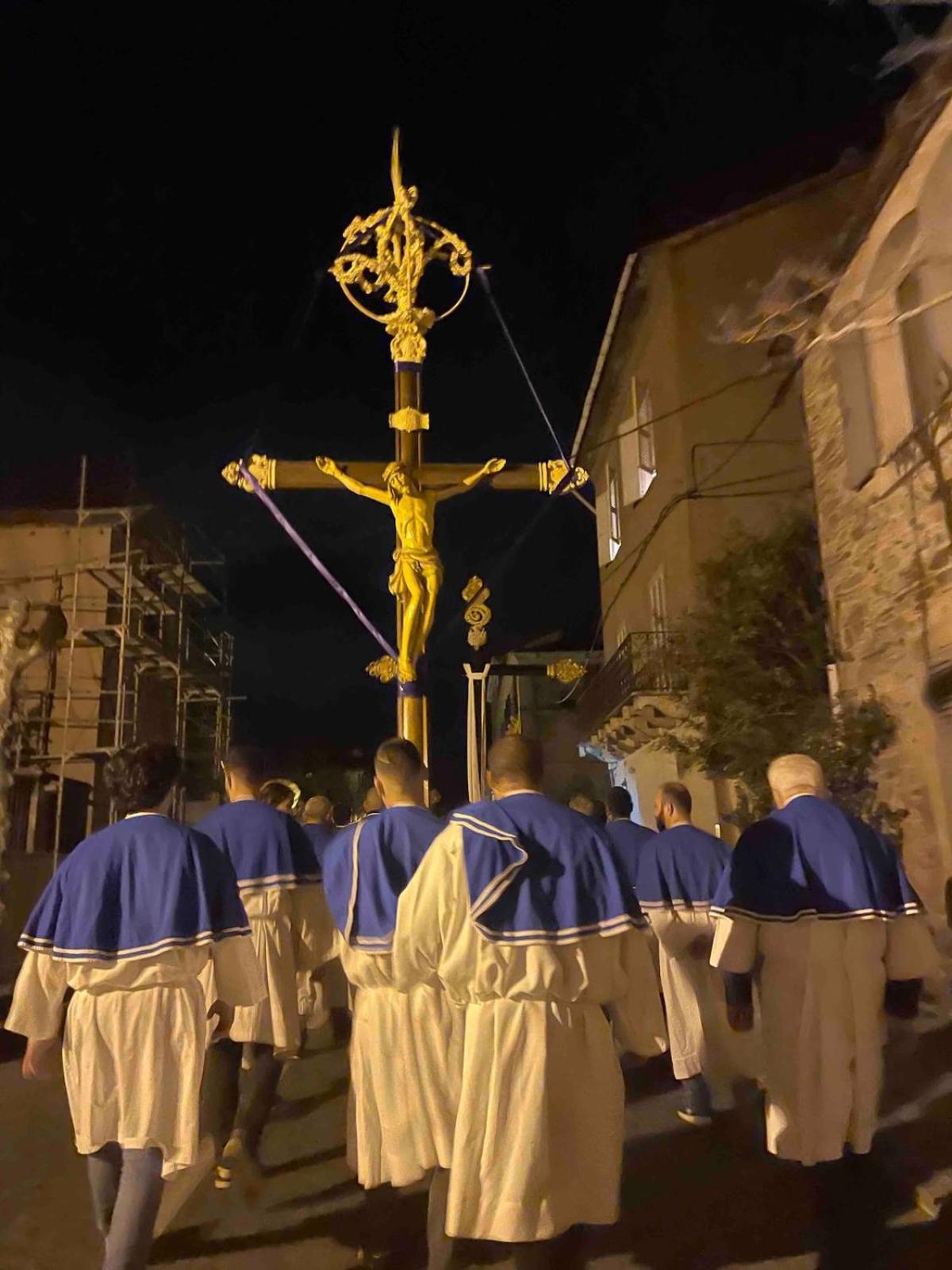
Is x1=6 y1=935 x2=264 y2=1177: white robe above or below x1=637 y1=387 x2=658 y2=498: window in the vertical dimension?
below

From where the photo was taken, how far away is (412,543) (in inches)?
309

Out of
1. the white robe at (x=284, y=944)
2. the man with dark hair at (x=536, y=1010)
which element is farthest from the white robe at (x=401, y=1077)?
the white robe at (x=284, y=944)

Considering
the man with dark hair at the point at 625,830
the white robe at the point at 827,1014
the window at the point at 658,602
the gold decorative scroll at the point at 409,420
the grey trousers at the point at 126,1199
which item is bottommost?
the grey trousers at the point at 126,1199

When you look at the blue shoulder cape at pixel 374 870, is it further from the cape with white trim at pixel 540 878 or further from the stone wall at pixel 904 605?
the stone wall at pixel 904 605

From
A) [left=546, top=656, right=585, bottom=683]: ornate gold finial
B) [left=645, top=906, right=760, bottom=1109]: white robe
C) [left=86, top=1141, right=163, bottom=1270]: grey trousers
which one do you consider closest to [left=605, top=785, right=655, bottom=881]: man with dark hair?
[left=645, top=906, right=760, bottom=1109]: white robe

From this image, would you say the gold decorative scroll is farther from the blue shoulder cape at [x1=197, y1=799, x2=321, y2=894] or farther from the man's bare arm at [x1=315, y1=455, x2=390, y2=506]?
the blue shoulder cape at [x1=197, y1=799, x2=321, y2=894]

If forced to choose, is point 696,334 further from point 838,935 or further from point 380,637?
point 838,935

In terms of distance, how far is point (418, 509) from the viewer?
7938 mm

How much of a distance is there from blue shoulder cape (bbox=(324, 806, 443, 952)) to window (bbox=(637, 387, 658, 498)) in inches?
554

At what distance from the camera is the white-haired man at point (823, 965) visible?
3809 mm

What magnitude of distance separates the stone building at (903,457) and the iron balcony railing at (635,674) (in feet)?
13.9

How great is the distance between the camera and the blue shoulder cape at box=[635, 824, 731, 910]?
19.0ft

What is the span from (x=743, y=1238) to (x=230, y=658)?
82.7 ft

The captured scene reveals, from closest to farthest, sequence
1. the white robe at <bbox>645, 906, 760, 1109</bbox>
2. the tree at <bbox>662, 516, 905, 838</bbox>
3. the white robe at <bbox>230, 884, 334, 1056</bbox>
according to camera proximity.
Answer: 1. the white robe at <bbox>230, 884, 334, 1056</bbox>
2. the white robe at <bbox>645, 906, 760, 1109</bbox>
3. the tree at <bbox>662, 516, 905, 838</bbox>
